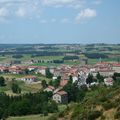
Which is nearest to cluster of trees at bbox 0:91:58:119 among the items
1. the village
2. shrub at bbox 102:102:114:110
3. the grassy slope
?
the grassy slope

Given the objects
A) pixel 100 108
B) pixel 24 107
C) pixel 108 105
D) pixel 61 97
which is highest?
pixel 108 105

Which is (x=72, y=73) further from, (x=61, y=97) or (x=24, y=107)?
(x=24, y=107)

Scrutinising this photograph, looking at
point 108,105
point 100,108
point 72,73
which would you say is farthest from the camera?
point 72,73

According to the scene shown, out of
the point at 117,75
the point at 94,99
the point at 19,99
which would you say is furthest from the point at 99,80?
the point at 94,99

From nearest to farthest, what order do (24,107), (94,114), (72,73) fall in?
1. (94,114)
2. (24,107)
3. (72,73)

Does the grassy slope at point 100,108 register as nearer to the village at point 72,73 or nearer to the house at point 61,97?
the house at point 61,97

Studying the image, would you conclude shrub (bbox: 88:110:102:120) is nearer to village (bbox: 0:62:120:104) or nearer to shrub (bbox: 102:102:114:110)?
shrub (bbox: 102:102:114:110)

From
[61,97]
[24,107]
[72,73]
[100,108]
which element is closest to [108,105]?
[100,108]

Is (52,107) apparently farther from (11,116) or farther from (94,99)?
(94,99)

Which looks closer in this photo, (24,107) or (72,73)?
(24,107)

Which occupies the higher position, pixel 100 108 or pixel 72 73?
pixel 100 108

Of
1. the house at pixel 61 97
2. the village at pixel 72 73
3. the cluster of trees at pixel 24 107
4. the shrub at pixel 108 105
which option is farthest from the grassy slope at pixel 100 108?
the village at pixel 72 73
